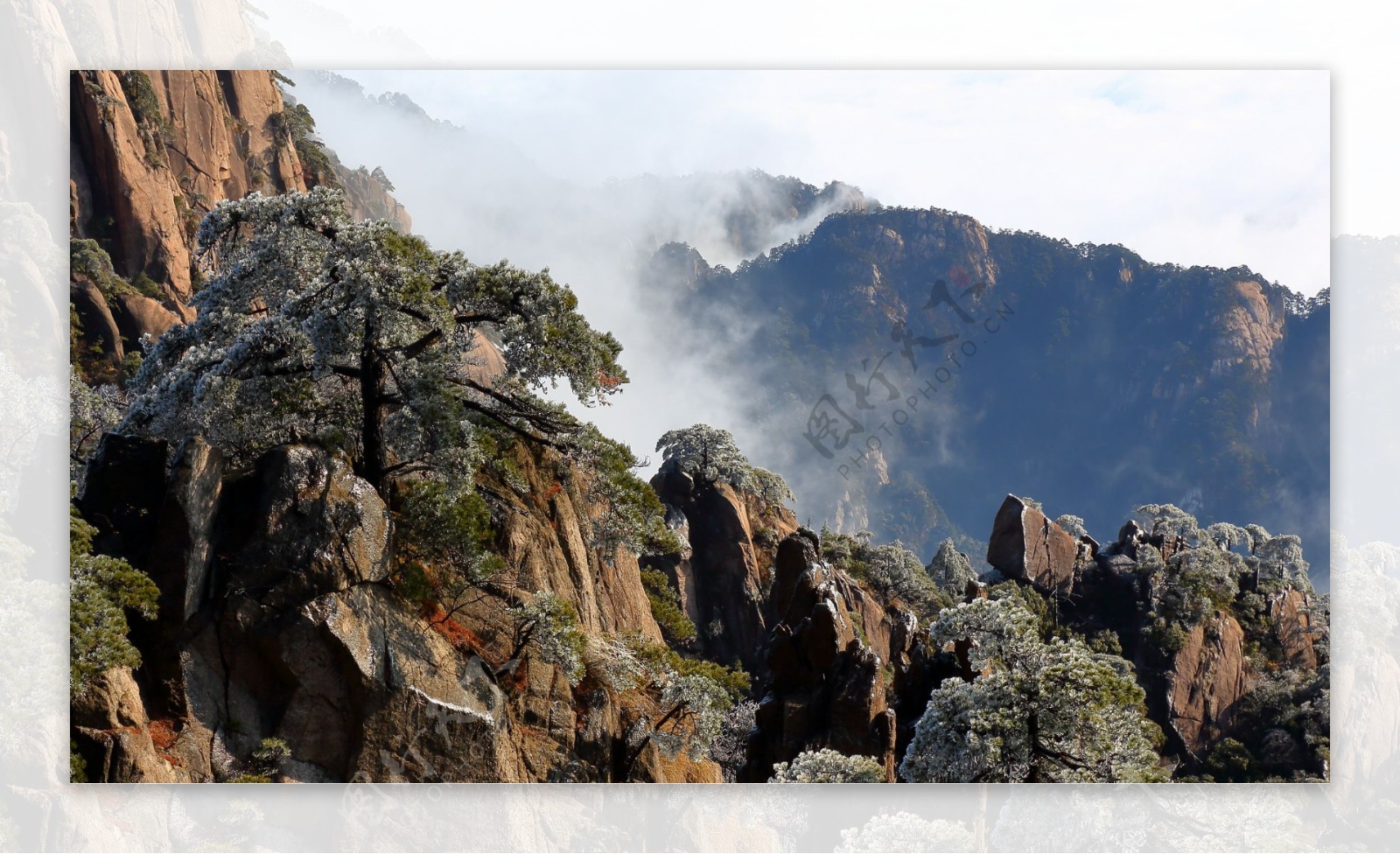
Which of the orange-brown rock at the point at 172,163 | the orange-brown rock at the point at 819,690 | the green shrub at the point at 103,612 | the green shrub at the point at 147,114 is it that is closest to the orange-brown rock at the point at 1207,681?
the orange-brown rock at the point at 819,690

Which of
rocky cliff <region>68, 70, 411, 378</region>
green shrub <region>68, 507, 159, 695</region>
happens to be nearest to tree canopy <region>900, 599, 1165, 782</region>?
green shrub <region>68, 507, 159, 695</region>

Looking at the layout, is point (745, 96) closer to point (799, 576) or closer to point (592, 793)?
point (799, 576)

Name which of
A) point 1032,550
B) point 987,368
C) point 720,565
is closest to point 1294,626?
point 987,368

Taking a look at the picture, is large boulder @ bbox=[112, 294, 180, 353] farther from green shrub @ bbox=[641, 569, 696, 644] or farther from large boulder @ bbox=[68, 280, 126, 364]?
green shrub @ bbox=[641, 569, 696, 644]

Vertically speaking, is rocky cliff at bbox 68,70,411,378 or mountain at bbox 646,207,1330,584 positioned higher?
rocky cliff at bbox 68,70,411,378

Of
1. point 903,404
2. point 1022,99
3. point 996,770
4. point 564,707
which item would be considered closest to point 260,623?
point 564,707

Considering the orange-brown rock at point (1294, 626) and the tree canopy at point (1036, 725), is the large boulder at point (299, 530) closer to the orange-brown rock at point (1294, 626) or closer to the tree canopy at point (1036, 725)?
the tree canopy at point (1036, 725)

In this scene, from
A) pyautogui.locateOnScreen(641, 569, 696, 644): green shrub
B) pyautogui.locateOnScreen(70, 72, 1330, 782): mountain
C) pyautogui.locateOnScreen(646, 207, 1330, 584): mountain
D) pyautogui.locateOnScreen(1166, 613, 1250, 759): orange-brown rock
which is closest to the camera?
pyautogui.locateOnScreen(70, 72, 1330, 782): mountain
